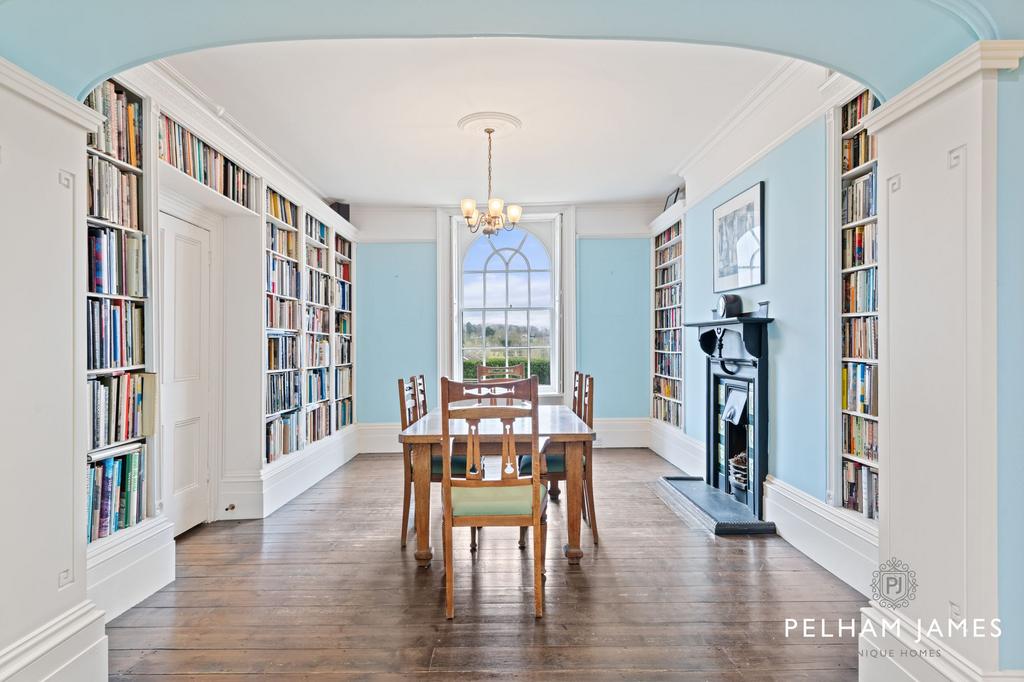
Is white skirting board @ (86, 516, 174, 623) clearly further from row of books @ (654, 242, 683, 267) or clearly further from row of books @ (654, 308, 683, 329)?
row of books @ (654, 242, 683, 267)

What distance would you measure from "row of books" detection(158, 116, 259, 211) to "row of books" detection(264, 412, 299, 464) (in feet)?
5.51

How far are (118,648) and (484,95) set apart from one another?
133 inches

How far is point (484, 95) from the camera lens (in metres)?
3.50

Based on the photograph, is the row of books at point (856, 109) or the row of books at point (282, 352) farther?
the row of books at point (282, 352)

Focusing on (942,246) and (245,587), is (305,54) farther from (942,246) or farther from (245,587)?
(942,246)

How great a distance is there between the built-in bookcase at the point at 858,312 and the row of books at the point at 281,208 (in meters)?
3.94

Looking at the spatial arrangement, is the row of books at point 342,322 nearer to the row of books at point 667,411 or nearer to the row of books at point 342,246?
the row of books at point 342,246

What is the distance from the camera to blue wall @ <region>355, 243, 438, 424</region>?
6.44 m

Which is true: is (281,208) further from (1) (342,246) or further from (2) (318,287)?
(1) (342,246)

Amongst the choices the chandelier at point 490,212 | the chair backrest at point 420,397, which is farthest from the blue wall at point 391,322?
the chandelier at point 490,212

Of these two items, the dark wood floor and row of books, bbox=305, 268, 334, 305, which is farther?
row of books, bbox=305, 268, 334, 305

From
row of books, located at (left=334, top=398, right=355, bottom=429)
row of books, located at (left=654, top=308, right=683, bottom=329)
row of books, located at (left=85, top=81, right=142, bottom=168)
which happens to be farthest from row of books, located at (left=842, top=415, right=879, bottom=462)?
row of books, located at (left=334, top=398, right=355, bottom=429)

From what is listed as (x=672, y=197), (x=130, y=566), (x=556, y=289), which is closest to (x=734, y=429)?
(x=672, y=197)

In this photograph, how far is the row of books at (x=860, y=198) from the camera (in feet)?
9.11
